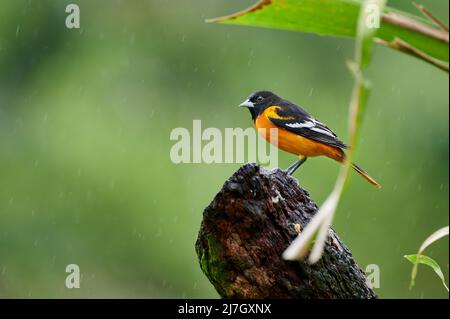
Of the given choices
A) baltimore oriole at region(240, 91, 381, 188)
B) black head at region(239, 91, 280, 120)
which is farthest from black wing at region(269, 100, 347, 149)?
black head at region(239, 91, 280, 120)

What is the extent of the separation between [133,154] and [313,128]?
3963 millimetres

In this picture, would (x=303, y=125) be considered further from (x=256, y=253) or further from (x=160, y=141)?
(x=160, y=141)

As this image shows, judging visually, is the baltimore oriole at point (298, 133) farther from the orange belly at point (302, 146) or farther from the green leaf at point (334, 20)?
the green leaf at point (334, 20)

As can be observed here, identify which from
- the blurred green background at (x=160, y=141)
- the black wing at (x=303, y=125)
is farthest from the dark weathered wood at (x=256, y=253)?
the blurred green background at (x=160, y=141)

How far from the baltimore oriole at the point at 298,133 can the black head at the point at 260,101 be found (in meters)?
0.03

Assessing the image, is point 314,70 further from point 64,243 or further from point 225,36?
point 64,243

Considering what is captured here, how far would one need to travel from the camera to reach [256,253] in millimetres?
2102

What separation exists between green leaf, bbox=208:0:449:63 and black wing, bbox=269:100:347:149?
151 inches

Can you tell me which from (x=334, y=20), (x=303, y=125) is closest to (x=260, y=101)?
(x=303, y=125)

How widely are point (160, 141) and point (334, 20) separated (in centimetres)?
763

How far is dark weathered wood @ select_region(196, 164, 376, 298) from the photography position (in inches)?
81.9

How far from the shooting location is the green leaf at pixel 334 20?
886 mm

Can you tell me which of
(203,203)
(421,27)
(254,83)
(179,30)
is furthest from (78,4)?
(421,27)

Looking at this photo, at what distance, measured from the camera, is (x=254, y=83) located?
8672mm
